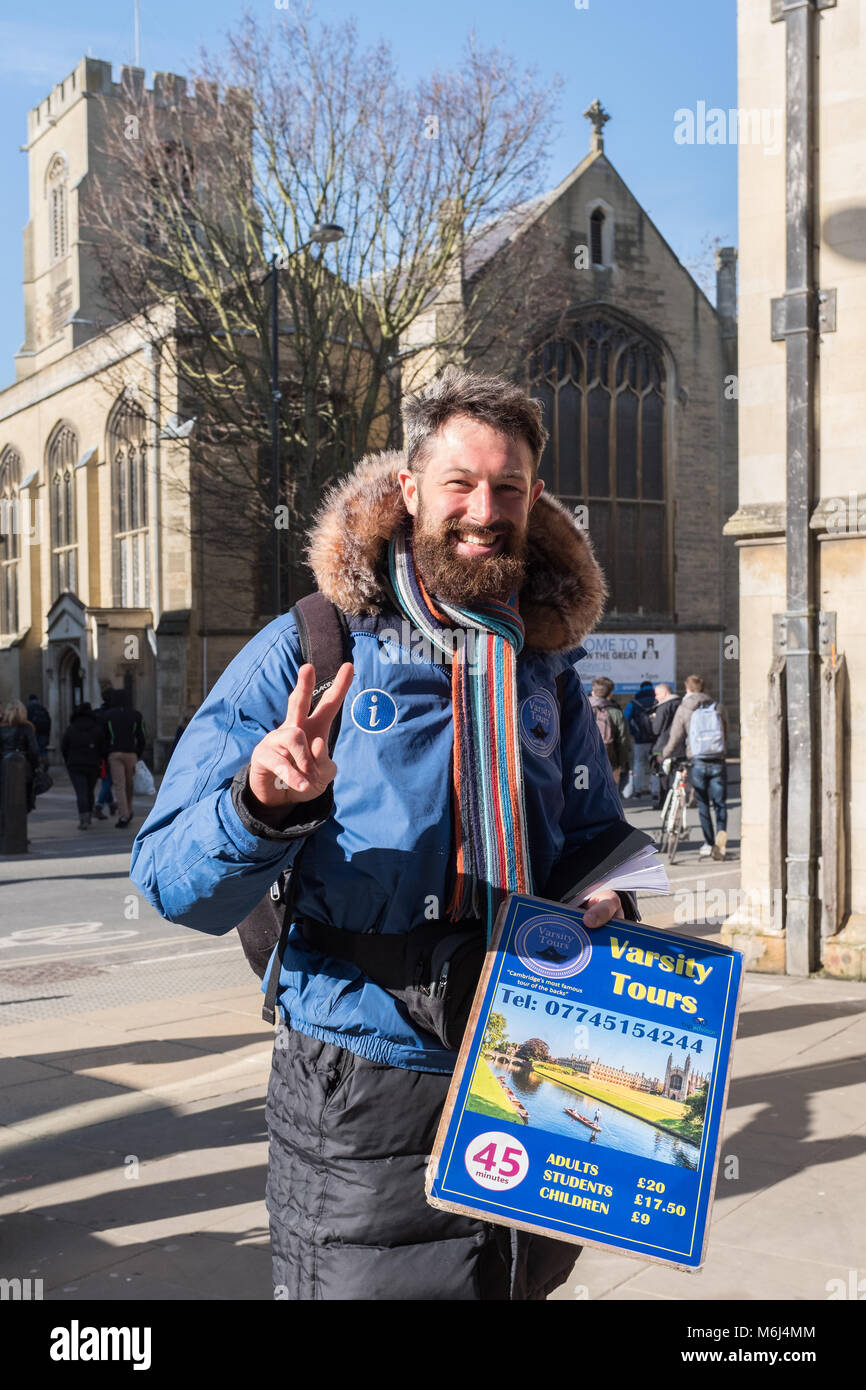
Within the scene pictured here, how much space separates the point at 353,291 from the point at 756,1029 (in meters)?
17.5

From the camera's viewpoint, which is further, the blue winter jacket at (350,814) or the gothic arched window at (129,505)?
the gothic arched window at (129,505)

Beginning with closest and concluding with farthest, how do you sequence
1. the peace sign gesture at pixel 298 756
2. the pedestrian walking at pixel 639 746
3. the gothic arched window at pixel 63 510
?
the peace sign gesture at pixel 298 756
the pedestrian walking at pixel 639 746
the gothic arched window at pixel 63 510

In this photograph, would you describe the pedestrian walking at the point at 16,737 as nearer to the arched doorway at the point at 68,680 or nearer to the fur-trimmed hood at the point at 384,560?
the fur-trimmed hood at the point at 384,560

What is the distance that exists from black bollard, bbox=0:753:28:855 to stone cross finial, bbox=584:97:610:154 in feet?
80.9

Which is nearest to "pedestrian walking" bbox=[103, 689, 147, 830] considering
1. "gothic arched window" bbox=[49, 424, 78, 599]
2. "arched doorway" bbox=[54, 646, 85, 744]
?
"arched doorway" bbox=[54, 646, 85, 744]

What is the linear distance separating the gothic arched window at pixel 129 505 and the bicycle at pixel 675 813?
19789 millimetres

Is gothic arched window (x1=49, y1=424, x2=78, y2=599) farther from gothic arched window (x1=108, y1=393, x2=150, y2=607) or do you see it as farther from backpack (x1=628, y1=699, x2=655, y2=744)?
backpack (x1=628, y1=699, x2=655, y2=744)

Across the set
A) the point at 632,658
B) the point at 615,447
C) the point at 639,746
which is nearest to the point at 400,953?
the point at 639,746

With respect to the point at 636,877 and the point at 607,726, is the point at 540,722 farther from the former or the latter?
the point at 607,726

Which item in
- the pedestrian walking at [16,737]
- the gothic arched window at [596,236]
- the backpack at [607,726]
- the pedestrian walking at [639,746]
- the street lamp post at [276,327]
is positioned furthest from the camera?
the gothic arched window at [596,236]

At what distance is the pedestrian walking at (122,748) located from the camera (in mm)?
17703

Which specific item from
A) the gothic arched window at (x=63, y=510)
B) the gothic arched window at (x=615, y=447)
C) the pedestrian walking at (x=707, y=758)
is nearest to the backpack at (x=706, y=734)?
the pedestrian walking at (x=707, y=758)
